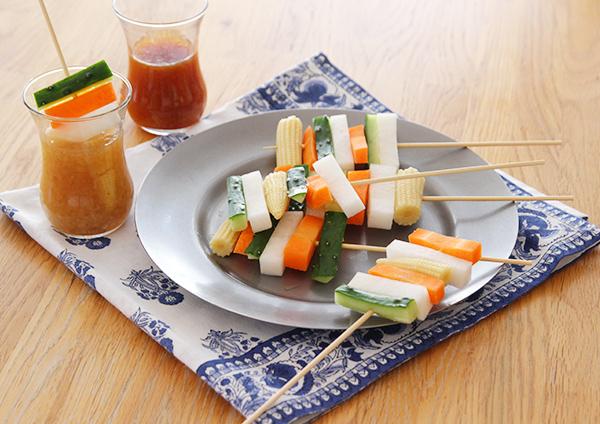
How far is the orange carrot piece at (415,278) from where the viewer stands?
60.4 inches

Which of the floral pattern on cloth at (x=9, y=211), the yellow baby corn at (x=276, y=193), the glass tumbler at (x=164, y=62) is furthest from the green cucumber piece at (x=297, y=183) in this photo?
the floral pattern on cloth at (x=9, y=211)

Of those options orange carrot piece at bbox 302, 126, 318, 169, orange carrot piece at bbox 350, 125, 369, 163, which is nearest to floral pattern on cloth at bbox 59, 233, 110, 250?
orange carrot piece at bbox 302, 126, 318, 169

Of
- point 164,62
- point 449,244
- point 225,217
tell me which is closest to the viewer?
point 449,244

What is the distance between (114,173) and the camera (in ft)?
5.84

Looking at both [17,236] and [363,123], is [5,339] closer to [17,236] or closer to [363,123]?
[17,236]

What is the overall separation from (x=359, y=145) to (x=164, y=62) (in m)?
0.54

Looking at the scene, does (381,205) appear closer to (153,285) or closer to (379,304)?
(379,304)

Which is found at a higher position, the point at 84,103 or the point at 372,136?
the point at 84,103

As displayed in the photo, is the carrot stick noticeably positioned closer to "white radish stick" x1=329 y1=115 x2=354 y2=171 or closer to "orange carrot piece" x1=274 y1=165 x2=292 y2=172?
"orange carrot piece" x1=274 y1=165 x2=292 y2=172

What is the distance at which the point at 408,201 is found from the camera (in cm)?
181

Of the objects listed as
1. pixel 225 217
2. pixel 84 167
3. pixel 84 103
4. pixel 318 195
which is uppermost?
pixel 84 103

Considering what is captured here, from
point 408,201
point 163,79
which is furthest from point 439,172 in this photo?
point 163,79

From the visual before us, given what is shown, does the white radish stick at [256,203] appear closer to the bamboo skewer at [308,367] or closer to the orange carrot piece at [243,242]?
the orange carrot piece at [243,242]

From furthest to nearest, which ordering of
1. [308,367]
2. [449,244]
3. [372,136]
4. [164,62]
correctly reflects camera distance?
[164,62]
[372,136]
[449,244]
[308,367]
